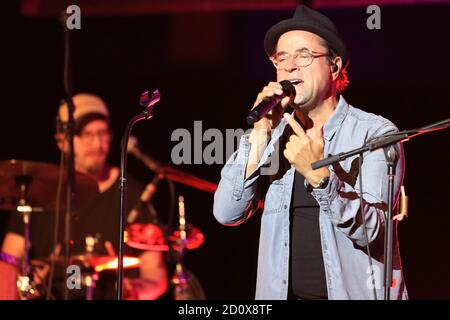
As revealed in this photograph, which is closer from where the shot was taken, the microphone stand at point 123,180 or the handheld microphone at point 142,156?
the microphone stand at point 123,180

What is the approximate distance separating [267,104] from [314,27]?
1.47ft

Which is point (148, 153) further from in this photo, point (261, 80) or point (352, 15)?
point (352, 15)

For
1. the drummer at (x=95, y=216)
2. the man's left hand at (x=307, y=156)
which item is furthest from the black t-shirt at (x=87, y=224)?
the man's left hand at (x=307, y=156)

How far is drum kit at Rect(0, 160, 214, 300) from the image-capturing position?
3914 millimetres

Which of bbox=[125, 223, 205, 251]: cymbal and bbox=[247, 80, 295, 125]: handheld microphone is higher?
bbox=[247, 80, 295, 125]: handheld microphone

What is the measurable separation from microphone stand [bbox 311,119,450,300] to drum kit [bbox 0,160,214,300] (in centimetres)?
179

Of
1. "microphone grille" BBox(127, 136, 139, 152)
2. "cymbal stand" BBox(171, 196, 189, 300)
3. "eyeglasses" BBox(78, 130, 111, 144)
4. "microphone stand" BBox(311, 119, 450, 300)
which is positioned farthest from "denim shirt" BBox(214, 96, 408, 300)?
"eyeglasses" BBox(78, 130, 111, 144)

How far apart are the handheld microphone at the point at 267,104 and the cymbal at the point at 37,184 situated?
1.50 m

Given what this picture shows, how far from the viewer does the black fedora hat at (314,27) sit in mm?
2893

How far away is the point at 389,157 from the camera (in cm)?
250

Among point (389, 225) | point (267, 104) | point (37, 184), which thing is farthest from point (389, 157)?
point (37, 184)

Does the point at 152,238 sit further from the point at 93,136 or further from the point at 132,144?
the point at 93,136

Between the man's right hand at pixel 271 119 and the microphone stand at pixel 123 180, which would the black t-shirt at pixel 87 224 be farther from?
the man's right hand at pixel 271 119

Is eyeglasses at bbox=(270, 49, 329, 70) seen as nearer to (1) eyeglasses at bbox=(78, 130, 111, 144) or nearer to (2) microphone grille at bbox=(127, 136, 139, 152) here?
(2) microphone grille at bbox=(127, 136, 139, 152)
